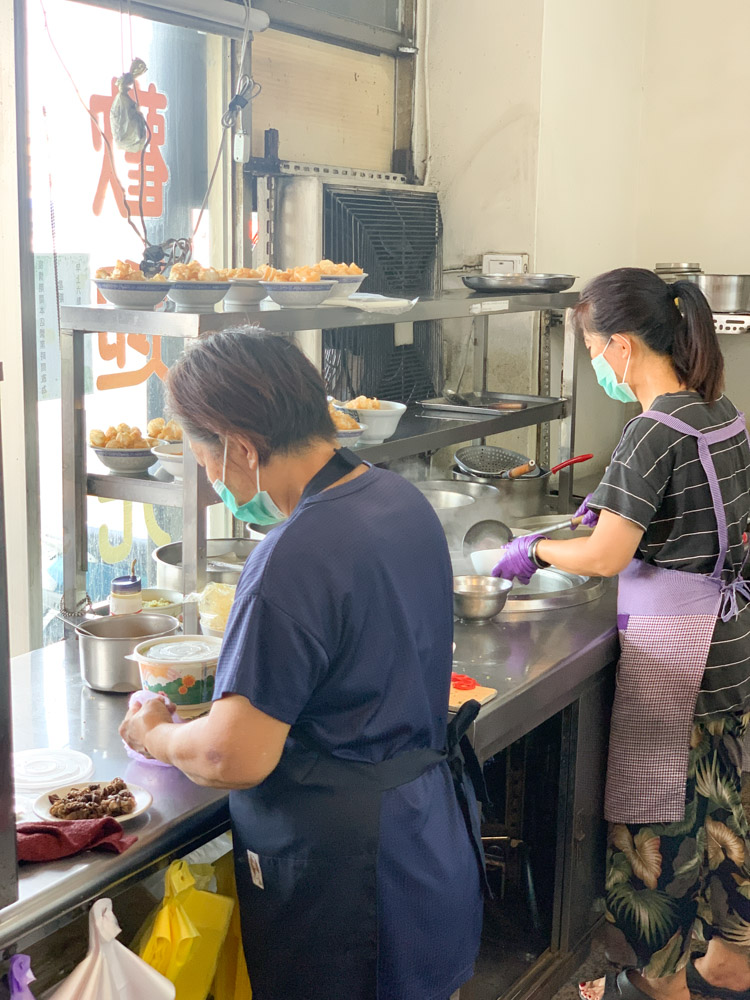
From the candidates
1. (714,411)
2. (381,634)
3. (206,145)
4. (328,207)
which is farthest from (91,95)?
(381,634)

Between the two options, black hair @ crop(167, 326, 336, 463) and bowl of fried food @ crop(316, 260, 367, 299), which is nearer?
black hair @ crop(167, 326, 336, 463)

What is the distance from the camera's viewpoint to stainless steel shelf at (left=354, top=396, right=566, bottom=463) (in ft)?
8.63

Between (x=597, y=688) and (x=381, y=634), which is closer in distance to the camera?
(x=381, y=634)

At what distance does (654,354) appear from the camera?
231 cm

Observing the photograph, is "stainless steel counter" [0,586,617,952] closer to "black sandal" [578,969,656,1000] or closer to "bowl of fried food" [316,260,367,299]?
"black sandal" [578,969,656,1000]

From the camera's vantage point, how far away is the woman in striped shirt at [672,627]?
7.35 ft

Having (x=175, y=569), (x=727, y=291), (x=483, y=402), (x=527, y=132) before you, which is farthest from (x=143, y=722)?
(x=727, y=291)

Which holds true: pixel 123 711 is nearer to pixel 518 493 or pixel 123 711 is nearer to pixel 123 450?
pixel 123 450

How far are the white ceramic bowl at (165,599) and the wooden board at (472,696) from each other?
1.93ft

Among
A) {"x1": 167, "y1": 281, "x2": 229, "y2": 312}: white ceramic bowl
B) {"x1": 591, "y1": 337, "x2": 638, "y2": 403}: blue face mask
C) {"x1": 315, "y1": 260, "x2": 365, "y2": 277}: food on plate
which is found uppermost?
{"x1": 315, "y1": 260, "x2": 365, "y2": 277}: food on plate

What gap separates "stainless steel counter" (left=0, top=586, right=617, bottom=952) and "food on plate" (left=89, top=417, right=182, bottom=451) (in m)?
0.45

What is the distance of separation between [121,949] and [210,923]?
8.2 inches

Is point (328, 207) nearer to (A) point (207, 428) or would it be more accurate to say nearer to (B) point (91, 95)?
(B) point (91, 95)

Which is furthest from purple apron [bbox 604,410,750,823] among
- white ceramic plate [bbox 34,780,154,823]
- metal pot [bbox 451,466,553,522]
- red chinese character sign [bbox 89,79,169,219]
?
red chinese character sign [bbox 89,79,169,219]
